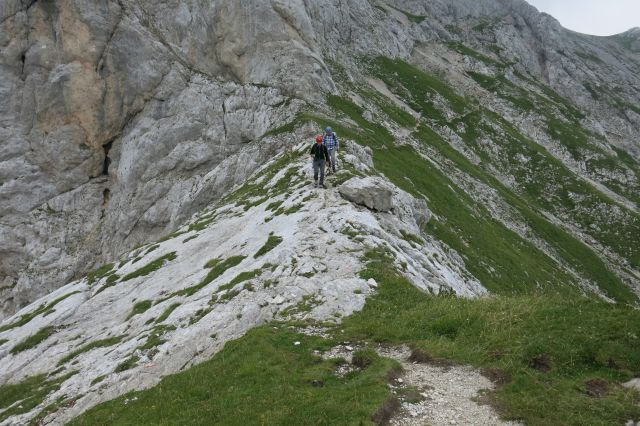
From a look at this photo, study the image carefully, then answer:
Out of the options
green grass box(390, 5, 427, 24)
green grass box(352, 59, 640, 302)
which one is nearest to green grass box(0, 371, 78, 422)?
green grass box(352, 59, 640, 302)

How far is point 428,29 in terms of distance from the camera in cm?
16900

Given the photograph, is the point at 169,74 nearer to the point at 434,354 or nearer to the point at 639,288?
the point at 434,354

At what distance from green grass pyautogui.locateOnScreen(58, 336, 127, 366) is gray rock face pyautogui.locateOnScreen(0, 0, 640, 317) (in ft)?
125

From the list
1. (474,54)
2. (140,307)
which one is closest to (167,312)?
(140,307)

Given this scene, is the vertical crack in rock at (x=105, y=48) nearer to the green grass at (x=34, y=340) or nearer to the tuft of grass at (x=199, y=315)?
the green grass at (x=34, y=340)

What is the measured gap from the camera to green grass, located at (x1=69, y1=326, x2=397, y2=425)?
38.6 feet

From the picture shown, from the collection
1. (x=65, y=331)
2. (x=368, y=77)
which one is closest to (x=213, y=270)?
(x=65, y=331)

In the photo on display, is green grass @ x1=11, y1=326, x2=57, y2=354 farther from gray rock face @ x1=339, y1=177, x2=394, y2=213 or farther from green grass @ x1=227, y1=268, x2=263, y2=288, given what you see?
gray rock face @ x1=339, y1=177, x2=394, y2=213

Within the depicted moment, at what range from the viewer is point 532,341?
13672 mm

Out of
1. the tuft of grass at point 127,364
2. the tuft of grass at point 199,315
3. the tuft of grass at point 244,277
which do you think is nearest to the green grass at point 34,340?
the tuft of grass at point 127,364

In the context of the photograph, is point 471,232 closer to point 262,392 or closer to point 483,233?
point 483,233

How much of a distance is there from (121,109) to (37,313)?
53.8 meters

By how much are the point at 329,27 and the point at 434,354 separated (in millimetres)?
106815

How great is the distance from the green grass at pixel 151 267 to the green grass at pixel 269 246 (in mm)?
11096
